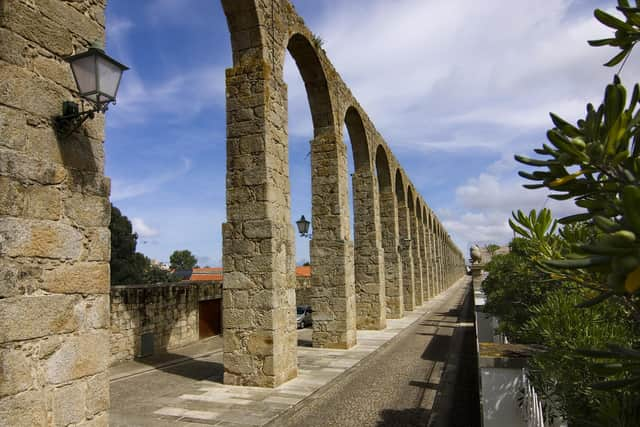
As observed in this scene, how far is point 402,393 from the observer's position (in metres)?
6.87

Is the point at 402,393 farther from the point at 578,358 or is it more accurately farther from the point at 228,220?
the point at 578,358

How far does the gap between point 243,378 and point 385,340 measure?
5.37 metres

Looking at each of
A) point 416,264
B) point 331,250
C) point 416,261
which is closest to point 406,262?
point 416,261

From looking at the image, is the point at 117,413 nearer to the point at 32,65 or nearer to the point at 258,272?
the point at 258,272

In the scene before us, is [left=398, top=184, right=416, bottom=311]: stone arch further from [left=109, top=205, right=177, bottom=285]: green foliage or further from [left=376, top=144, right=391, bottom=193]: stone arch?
[left=109, top=205, right=177, bottom=285]: green foliage

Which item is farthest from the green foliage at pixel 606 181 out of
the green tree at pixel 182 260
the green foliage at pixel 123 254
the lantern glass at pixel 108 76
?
the green tree at pixel 182 260

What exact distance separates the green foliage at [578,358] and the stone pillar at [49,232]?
338cm

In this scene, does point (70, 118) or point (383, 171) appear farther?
point (383, 171)

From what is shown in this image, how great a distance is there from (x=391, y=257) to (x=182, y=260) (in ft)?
223

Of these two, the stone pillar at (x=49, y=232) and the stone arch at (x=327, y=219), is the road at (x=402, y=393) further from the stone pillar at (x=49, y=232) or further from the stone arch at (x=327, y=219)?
the stone pillar at (x=49, y=232)

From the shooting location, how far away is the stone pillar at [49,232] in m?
3.11

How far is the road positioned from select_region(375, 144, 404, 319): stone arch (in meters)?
5.66

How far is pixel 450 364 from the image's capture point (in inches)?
352

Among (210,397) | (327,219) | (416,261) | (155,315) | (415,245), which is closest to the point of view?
(210,397)
